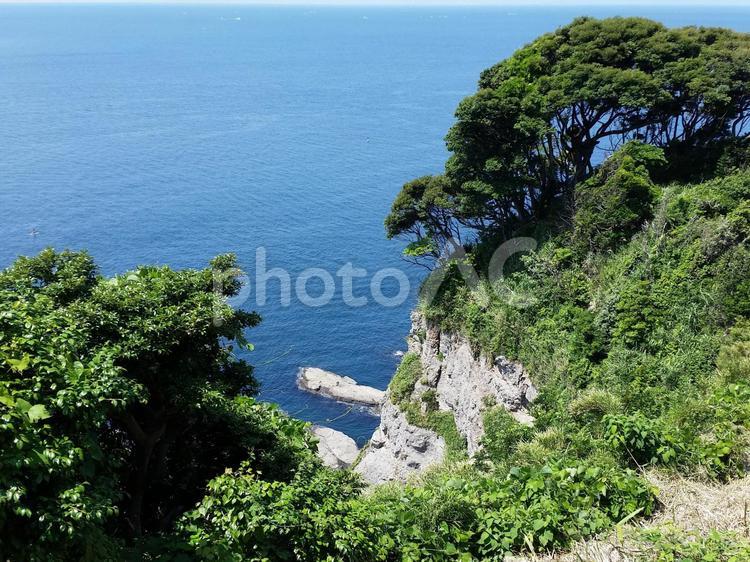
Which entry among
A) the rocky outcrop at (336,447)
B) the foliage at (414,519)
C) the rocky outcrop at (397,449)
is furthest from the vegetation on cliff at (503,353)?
the rocky outcrop at (336,447)

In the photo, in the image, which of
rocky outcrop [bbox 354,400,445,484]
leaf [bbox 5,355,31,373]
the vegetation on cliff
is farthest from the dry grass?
rocky outcrop [bbox 354,400,445,484]

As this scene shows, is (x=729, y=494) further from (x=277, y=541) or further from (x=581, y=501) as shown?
(x=277, y=541)

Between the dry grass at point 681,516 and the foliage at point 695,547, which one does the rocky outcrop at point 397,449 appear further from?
the foliage at point 695,547

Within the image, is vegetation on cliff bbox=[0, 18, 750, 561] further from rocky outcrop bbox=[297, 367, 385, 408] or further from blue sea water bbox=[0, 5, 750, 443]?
blue sea water bbox=[0, 5, 750, 443]

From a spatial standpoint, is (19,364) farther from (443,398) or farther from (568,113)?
(568,113)

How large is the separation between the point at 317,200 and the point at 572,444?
65.5 meters

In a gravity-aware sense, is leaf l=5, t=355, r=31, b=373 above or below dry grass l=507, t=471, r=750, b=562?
above

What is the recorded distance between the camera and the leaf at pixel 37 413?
8.52 metres

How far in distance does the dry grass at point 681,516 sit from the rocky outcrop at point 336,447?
3104 centimetres

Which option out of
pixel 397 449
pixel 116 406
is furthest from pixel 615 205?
pixel 116 406

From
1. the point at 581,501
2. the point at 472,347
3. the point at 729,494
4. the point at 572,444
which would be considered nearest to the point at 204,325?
the point at 581,501

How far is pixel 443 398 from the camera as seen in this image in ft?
106

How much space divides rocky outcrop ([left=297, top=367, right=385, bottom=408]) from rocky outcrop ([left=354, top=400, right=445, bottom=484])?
42.5 ft

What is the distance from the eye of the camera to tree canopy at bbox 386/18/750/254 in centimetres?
2930
